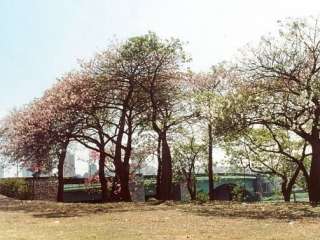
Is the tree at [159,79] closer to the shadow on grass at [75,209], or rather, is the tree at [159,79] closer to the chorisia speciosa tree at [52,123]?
the chorisia speciosa tree at [52,123]

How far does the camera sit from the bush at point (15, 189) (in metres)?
45.9

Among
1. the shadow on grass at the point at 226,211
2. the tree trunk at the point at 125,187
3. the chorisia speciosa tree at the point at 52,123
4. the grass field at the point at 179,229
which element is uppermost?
the chorisia speciosa tree at the point at 52,123

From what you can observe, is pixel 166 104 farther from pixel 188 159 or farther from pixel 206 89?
pixel 188 159

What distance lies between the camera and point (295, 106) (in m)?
29.2

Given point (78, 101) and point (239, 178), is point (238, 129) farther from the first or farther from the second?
point (239, 178)

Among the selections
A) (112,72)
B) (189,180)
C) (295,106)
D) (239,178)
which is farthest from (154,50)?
(239,178)

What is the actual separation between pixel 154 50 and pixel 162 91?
448 centimetres

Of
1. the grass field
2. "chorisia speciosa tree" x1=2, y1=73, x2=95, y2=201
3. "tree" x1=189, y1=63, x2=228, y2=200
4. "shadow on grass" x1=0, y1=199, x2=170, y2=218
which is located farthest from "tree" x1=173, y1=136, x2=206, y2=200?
the grass field

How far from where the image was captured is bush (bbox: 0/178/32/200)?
151ft

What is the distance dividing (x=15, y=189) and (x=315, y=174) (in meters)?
27.0

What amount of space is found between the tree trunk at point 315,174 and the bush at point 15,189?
25472 millimetres

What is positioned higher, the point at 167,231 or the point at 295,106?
the point at 295,106

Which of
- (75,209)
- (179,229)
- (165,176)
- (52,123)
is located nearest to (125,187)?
(165,176)

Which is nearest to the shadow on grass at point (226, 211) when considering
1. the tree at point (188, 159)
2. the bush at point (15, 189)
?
the bush at point (15, 189)
